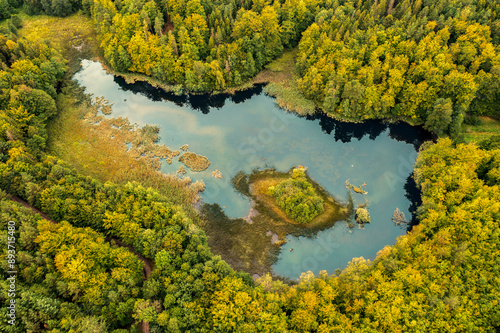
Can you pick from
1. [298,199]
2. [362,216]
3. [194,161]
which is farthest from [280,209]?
[194,161]

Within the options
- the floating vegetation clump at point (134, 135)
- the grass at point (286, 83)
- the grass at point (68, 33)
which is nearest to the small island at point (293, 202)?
the floating vegetation clump at point (134, 135)

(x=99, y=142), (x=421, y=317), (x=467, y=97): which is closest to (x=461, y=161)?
(x=467, y=97)

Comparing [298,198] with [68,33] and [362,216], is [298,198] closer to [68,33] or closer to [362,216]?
[362,216]

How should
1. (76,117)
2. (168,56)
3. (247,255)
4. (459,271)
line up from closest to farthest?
(459,271)
(247,255)
(76,117)
(168,56)

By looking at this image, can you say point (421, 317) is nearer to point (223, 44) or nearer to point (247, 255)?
point (247, 255)

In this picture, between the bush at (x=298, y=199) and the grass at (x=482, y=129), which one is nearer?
the bush at (x=298, y=199)

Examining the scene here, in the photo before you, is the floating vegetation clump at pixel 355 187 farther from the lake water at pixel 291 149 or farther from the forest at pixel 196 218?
the forest at pixel 196 218

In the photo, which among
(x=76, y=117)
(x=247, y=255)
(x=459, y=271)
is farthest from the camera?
(x=76, y=117)
